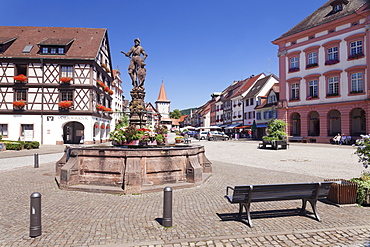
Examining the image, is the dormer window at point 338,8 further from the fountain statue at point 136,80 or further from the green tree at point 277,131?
the fountain statue at point 136,80

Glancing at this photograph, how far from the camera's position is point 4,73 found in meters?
30.9

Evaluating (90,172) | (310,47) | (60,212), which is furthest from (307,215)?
(310,47)

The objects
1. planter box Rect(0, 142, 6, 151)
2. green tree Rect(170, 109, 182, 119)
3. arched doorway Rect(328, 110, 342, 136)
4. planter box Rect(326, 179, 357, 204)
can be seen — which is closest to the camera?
planter box Rect(326, 179, 357, 204)

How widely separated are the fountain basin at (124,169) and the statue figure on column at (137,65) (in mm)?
5408

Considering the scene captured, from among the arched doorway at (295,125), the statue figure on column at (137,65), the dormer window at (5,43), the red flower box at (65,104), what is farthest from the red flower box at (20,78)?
the arched doorway at (295,125)

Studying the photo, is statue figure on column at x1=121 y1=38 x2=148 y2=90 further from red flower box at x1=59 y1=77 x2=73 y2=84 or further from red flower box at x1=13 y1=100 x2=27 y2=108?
red flower box at x1=13 y1=100 x2=27 y2=108

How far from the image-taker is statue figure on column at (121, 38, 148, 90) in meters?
12.8

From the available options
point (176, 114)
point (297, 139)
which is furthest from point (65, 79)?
point (176, 114)

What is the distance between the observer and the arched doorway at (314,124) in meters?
35.9

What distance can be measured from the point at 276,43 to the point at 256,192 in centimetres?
3925

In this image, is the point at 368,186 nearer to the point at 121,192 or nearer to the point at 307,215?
the point at 307,215

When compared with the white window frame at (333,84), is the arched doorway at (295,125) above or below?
below

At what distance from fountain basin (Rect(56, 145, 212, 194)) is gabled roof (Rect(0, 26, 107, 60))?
25.9 meters

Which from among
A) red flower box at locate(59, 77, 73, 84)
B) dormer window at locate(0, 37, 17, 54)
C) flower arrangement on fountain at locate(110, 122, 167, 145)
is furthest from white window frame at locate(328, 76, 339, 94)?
dormer window at locate(0, 37, 17, 54)
